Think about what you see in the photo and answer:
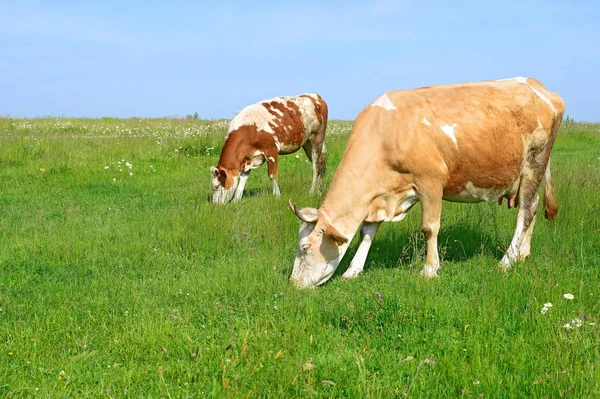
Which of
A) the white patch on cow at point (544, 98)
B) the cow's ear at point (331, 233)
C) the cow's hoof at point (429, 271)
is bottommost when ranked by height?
the cow's hoof at point (429, 271)

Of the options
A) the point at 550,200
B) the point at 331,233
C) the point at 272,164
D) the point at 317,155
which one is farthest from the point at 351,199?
the point at 317,155

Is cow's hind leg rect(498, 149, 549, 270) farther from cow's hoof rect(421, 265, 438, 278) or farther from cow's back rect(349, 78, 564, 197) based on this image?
cow's hoof rect(421, 265, 438, 278)

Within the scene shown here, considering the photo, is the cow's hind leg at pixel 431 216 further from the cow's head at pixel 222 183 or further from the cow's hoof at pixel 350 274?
the cow's head at pixel 222 183

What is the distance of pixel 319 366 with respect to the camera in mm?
4656

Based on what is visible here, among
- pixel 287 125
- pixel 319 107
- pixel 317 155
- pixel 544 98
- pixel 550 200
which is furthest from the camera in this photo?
pixel 319 107

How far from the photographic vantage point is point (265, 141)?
549 inches

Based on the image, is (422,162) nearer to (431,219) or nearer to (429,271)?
(431,219)

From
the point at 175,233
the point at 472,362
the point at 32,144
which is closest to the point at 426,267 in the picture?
the point at 472,362

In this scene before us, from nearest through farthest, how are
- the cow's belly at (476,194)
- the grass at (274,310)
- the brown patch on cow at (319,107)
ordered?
the grass at (274,310)
the cow's belly at (476,194)
the brown patch on cow at (319,107)

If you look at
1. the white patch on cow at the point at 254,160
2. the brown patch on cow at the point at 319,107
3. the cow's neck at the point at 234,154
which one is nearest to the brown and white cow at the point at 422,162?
the cow's neck at the point at 234,154

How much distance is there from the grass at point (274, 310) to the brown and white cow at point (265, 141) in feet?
7.56

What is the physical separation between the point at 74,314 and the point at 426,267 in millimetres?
3887

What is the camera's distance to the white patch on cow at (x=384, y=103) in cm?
718

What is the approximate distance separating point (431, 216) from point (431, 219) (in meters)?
0.04
